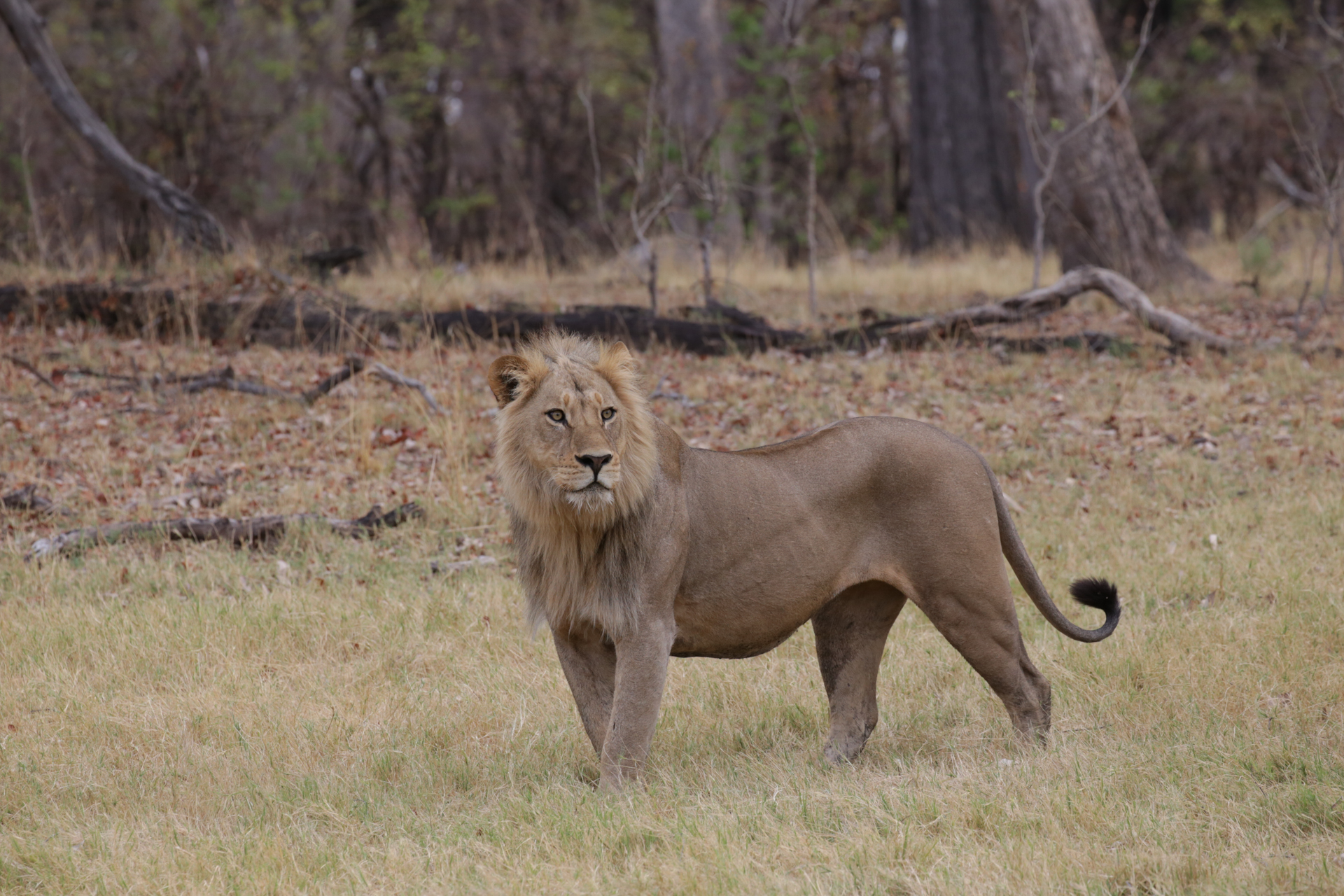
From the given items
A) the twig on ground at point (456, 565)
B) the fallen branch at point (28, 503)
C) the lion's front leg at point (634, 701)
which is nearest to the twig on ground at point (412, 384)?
the twig on ground at point (456, 565)

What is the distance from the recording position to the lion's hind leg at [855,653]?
16.5ft

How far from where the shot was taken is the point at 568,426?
4.21m

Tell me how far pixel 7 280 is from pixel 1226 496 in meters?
11.4

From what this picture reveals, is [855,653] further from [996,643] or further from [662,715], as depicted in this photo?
[662,715]

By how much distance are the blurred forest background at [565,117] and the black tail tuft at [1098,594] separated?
1157 cm

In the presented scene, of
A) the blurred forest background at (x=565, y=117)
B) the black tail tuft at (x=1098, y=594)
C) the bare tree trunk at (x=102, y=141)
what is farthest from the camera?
the blurred forest background at (x=565, y=117)

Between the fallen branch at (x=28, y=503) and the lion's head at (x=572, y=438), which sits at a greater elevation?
the lion's head at (x=572, y=438)

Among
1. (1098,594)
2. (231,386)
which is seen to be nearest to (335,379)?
(231,386)

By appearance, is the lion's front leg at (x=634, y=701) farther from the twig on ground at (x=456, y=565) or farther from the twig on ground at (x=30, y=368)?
the twig on ground at (x=30, y=368)

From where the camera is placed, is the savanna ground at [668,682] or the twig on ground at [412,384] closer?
the savanna ground at [668,682]

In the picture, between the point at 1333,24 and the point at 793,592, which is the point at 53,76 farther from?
the point at 1333,24

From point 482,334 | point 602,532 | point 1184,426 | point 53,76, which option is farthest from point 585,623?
point 53,76

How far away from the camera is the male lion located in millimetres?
4312

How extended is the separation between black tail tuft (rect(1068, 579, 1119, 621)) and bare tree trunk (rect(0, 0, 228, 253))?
37.5ft
